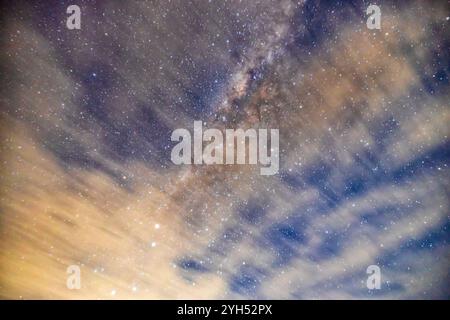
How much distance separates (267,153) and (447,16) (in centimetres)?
215

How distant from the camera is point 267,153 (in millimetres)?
3182
